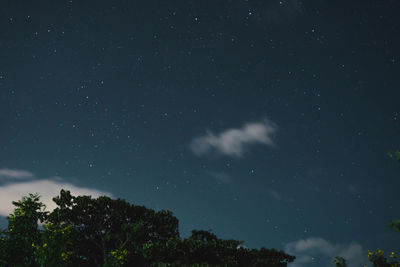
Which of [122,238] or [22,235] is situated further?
[122,238]

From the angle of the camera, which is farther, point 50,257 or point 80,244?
point 80,244

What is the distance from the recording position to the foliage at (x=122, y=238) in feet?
51.7

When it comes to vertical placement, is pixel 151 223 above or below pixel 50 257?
above

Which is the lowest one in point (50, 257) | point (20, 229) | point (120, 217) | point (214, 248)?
point (50, 257)

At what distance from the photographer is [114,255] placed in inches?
623

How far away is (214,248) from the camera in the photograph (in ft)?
61.9

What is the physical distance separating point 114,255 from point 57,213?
22.6 feet

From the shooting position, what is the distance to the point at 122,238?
21.7 m

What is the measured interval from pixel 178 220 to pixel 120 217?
4.23m

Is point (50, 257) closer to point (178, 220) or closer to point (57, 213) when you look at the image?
point (57, 213)

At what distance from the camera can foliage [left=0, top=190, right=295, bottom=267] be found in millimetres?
15766

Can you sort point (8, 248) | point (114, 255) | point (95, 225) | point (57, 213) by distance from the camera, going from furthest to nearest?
point (95, 225)
point (57, 213)
point (114, 255)
point (8, 248)

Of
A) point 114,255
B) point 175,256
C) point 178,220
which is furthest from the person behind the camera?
point 178,220

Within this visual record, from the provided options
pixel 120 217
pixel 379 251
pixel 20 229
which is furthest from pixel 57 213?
pixel 379 251
